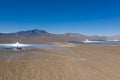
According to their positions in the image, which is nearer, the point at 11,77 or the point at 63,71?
the point at 11,77

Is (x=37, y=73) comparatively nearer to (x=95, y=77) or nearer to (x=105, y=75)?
(x=95, y=77)

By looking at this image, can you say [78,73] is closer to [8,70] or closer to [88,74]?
[88,74]

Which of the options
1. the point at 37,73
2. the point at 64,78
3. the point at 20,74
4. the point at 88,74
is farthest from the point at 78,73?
the point at 20,74

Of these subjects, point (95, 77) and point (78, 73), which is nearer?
point (95, 77)

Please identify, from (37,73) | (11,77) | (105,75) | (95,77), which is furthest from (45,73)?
(105,75)

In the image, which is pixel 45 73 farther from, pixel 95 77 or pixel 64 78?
pixel 95 77

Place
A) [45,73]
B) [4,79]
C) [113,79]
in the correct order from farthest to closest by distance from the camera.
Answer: [45,73] → [113,79] → [4,79]

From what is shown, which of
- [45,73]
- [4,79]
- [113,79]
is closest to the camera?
[4,79]
